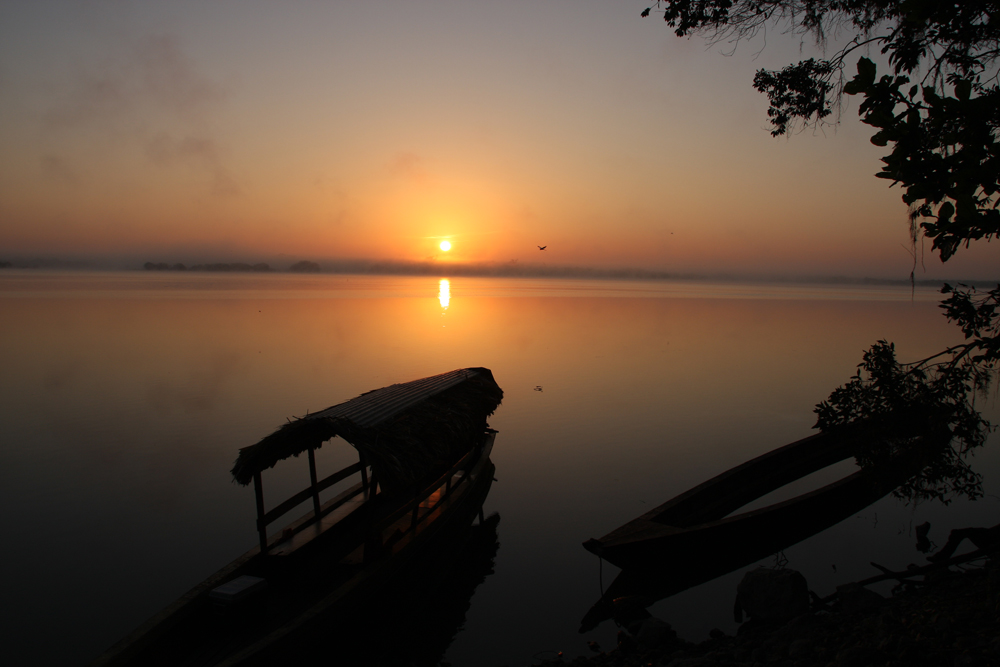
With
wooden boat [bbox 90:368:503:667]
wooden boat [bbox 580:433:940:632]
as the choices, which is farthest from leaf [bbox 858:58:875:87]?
wooden boat [bbox 90:368:503:667]

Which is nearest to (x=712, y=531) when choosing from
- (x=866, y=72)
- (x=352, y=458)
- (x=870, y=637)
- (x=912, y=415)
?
(x=870, y=637)

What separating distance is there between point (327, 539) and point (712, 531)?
4.92 m

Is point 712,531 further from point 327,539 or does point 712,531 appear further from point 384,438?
point 327,539

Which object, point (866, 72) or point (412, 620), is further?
point (412, 620)

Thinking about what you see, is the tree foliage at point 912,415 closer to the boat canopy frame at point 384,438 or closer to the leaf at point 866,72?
the leaf at point 866,72

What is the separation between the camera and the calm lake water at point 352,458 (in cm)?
704

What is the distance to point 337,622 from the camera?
18.6 feet

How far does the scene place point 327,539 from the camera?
732cm

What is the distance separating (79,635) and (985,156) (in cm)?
916

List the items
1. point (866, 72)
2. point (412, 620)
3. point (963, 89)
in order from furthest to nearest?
point (412, 620)
point (866, 72)
point (963, 89)

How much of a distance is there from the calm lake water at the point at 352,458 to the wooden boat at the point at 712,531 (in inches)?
9.5

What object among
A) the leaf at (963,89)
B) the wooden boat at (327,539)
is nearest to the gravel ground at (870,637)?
the wooden boat at (327,539)

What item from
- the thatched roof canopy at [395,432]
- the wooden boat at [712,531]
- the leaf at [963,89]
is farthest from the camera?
the wooden boat at [712,531]

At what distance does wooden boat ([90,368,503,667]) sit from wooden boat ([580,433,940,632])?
2353 millimetres
